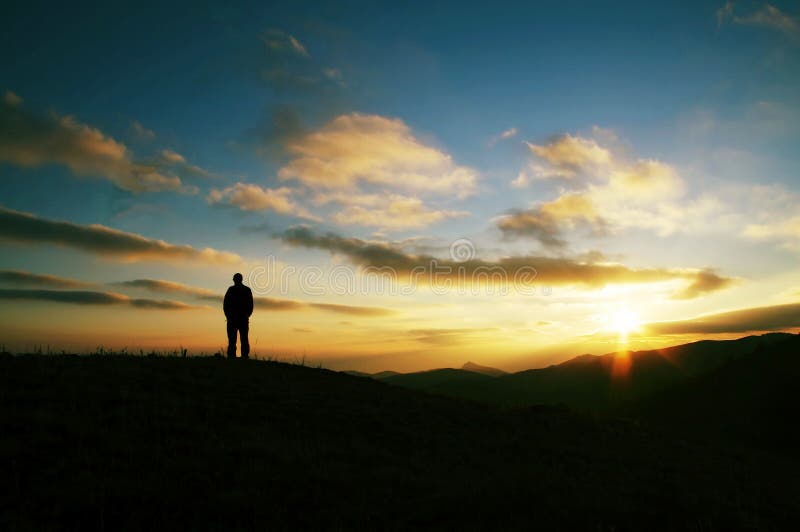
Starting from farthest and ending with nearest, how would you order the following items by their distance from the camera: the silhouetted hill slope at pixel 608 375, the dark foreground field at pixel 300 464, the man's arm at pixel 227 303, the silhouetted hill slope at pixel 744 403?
the silhouetted hill slope at pixel 608 375, the silhouetted hill slope at pixel 744 403, the man's arm at pixel 227 303, the dark foreground field at pixel 300 464

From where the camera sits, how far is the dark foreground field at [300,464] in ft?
26.8

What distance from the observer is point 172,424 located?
1184 centimetres

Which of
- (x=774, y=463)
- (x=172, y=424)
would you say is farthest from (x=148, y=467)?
(x=774, y=463)

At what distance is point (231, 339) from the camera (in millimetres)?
22531

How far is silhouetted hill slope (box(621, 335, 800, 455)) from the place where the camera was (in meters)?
56.6

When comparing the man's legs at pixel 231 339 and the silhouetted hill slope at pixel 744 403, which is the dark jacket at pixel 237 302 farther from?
the silhouetted hill slope at pixel 744 403

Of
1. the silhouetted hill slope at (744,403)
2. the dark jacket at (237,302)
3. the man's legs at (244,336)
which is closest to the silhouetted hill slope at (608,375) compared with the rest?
the silhouetted hill slope at (744,403)

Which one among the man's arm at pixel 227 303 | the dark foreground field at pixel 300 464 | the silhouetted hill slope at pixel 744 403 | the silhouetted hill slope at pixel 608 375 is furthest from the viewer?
the silhouetted hill slope at pixel 608 375

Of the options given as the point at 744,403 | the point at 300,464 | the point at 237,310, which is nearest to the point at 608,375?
the point at 744,403

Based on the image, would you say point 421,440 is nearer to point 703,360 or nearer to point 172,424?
point 172,424

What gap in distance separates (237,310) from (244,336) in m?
1.47

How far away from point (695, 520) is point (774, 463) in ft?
62.3

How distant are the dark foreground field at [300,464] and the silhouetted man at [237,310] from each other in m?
2.92

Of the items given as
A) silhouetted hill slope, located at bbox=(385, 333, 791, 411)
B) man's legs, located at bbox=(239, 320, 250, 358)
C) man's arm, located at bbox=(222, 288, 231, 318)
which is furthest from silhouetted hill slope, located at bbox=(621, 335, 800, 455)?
man's arm, located at bbox=(222, 288, 231, 318)
